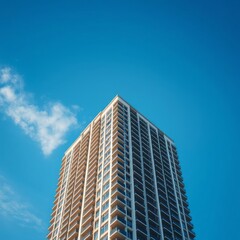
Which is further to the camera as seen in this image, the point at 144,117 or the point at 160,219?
the point at 144,117

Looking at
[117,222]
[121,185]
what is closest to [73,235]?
[121,185]

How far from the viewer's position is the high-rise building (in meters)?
71.5

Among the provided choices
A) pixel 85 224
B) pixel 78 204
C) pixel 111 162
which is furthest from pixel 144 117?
pixel 85 224

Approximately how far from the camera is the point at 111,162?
277 ft

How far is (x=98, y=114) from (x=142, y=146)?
2207cm

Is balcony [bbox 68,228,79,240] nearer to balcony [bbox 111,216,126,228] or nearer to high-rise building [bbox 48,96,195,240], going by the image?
high-rise building [bbox 48,96,195,240]

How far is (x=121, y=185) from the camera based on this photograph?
76.1 metres

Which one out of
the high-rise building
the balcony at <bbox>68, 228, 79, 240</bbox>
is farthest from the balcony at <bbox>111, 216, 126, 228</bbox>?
the balcony at <bbox>68, 228, 79, 240</bbox>

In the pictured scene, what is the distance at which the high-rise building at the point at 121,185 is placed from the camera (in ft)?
235

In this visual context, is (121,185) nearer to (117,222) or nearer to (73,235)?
(117,222)

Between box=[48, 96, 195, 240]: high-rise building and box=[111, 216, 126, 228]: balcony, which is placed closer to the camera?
box=[111, 216, 126, 228]: balcony

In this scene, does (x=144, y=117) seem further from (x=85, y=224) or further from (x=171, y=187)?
(x=85, y=224)

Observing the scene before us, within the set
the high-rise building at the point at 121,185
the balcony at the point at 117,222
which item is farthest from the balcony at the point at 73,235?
the balcony at the point at 117,222

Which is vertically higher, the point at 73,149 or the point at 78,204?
the point at 73,149
